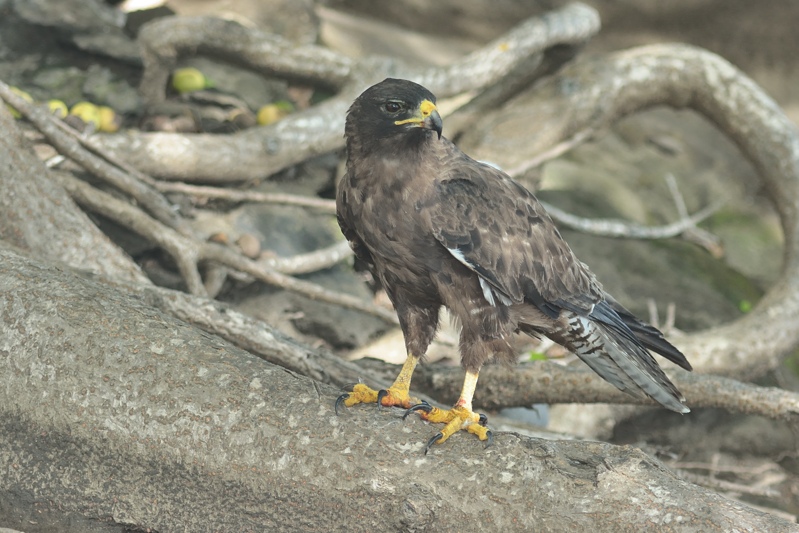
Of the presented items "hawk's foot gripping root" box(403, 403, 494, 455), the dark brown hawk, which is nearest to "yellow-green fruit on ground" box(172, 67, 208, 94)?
the dark brown hawk

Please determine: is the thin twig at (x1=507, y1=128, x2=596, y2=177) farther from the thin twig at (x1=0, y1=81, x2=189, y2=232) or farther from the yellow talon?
the yellow talon

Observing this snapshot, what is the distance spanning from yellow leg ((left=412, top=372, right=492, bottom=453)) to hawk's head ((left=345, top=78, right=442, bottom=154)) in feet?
3.48

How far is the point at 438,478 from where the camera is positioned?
2520 mm

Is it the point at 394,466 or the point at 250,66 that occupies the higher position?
the point at 394,466

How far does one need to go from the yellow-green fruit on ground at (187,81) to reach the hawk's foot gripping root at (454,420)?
4.89 m

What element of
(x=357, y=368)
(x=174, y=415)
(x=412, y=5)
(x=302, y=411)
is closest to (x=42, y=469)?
(x=174, y=415)

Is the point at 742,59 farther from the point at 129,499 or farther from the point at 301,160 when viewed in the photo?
the point at 129,499

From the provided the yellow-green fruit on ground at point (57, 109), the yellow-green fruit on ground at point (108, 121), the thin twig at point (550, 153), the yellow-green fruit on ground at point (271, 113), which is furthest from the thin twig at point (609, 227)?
the yellow-green fruit on ground at point (57, 109)

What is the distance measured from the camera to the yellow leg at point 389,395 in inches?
115

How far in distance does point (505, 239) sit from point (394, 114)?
68 centimetres

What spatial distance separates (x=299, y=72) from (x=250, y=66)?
0.44 m

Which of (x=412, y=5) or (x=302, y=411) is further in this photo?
(x=412, y=5)

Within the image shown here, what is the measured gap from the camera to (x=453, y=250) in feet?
10.4

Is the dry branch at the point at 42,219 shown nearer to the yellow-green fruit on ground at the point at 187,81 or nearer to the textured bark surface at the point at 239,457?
the textured bark surface at the point at 239,457
